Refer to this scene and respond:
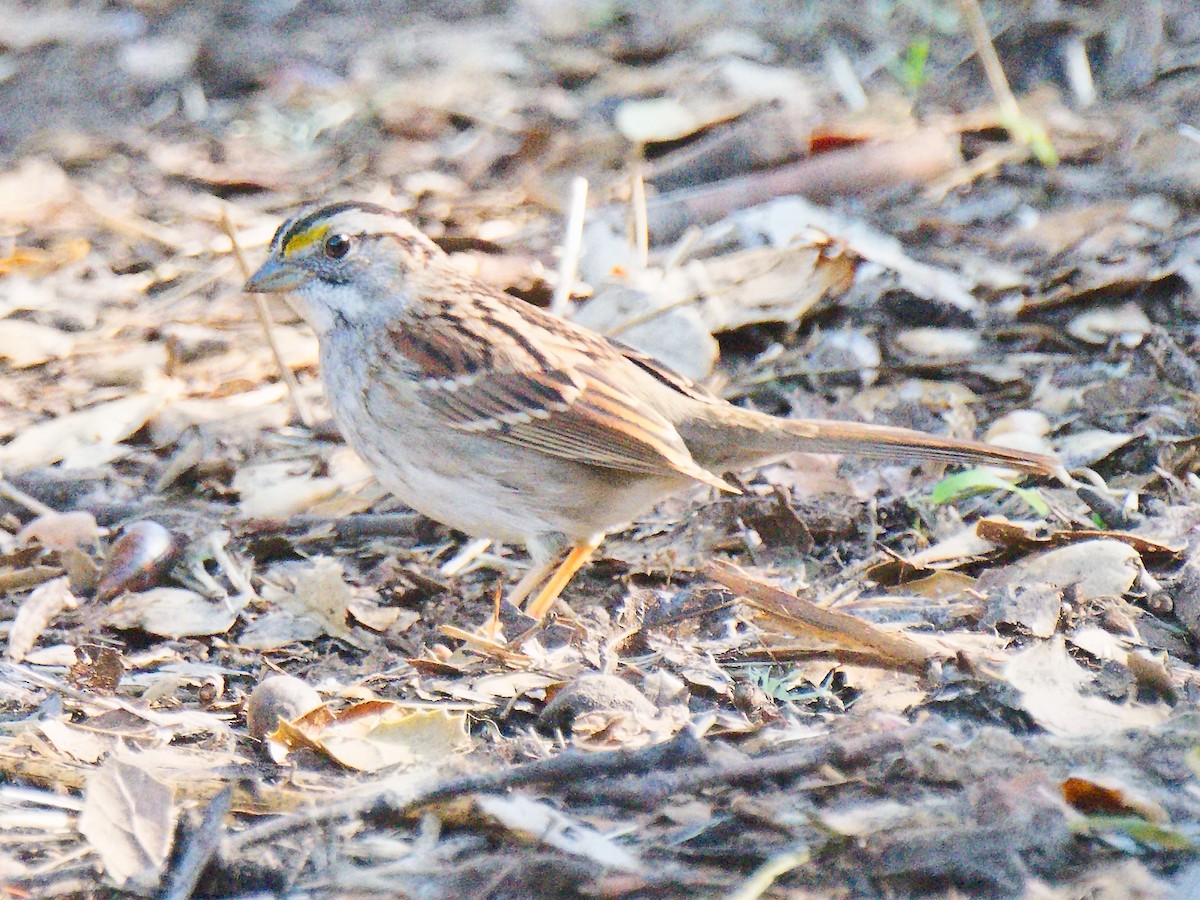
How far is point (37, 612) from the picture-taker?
3.20m

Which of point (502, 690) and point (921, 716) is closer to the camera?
point (921, 716)

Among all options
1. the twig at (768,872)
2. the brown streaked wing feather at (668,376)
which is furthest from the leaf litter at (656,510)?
the brown streaked wing feather at (668,376)

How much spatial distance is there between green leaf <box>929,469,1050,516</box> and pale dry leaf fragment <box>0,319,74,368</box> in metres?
2.54

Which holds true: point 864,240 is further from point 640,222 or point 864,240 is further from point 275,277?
point 275,277

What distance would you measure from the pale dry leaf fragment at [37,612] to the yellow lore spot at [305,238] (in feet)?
3.09

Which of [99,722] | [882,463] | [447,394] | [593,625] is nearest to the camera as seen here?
[99,722]

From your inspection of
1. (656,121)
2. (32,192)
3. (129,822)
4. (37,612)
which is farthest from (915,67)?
(129,822)

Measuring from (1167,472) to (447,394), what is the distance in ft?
5.35

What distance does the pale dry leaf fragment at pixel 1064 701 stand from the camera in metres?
2.34

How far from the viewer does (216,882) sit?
6.87ft

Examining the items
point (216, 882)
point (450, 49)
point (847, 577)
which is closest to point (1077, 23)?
point (450, 49)

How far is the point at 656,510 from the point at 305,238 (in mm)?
1100

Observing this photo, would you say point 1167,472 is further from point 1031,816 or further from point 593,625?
point 1031,816

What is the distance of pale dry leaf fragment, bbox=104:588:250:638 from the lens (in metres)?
3.24
